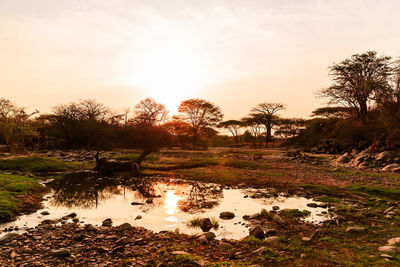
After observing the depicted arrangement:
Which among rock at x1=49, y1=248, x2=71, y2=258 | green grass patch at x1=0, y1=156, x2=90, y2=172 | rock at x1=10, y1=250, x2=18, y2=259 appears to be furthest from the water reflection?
green grass patch at x1=0, y1=156, x2=90, y2=172

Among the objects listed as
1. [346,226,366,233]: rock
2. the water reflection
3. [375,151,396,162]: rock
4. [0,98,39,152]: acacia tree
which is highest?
[0,98,39,152]: acacia tree

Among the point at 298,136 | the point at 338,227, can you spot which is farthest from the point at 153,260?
the point at 298,136

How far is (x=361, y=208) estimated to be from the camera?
839 cm

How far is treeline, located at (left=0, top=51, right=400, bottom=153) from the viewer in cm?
2767

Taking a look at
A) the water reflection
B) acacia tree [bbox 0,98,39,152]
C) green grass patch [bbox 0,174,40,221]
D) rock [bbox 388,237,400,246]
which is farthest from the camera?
acacia tree [bbox 0,98,39,152]

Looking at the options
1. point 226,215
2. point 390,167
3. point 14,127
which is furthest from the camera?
point 14,127

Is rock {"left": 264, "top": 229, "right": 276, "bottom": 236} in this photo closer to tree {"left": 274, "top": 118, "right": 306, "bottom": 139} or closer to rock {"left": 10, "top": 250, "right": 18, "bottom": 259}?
rock {"left": 10, "top": 250, "right": 18, "bottom": 259}

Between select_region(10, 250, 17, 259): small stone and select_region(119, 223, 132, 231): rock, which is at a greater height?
select_region(10, 250, 17, 259): small stone

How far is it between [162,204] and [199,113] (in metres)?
53.9

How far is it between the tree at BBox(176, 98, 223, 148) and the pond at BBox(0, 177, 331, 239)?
48653 mm

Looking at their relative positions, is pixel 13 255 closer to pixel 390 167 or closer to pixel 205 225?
pixel 205 225

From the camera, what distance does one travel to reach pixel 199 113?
206 feet

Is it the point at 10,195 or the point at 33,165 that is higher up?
the point at 33,165

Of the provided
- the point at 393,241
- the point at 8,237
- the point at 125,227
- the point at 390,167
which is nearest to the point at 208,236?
the point at 125,227
